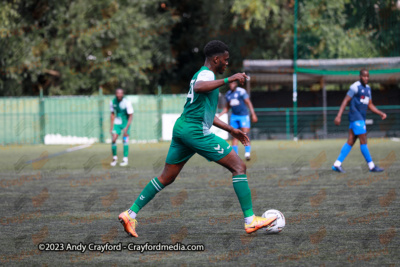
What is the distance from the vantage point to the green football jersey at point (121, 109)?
1640cm

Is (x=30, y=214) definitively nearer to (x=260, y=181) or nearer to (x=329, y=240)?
(x=329, y=240)

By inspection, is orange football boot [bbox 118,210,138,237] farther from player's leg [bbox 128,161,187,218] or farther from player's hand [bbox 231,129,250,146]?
player's hand [bbox 231,129,250,146]

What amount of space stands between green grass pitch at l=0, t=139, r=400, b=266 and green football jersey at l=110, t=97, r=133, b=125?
2.29 metres

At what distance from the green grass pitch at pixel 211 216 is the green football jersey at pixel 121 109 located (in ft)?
7.50

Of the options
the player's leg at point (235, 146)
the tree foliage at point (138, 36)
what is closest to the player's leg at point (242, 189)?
the player's leg at point (235, 146)

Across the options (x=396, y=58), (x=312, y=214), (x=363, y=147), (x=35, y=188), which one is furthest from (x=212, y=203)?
(x=396, y=58)

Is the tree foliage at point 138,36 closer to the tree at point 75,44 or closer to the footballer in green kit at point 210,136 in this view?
the tree at point 75,44

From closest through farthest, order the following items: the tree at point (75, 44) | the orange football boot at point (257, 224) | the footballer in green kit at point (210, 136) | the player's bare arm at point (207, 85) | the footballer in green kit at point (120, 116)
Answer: the player's bare arm at point (207, 85) → the orange football boot at point (257, 224) → the footballer in green kit at point (210, 136) → the footballer in green kit at point (120, 116) → the tree at point (75, 44)

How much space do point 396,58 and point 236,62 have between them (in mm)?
12455

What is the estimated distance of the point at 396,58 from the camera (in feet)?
97.8

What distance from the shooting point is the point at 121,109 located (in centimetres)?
1659

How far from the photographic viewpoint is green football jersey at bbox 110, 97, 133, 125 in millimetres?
16398

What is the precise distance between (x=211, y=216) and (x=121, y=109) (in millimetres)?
9129

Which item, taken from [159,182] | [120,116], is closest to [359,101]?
Answer: [120,116]
